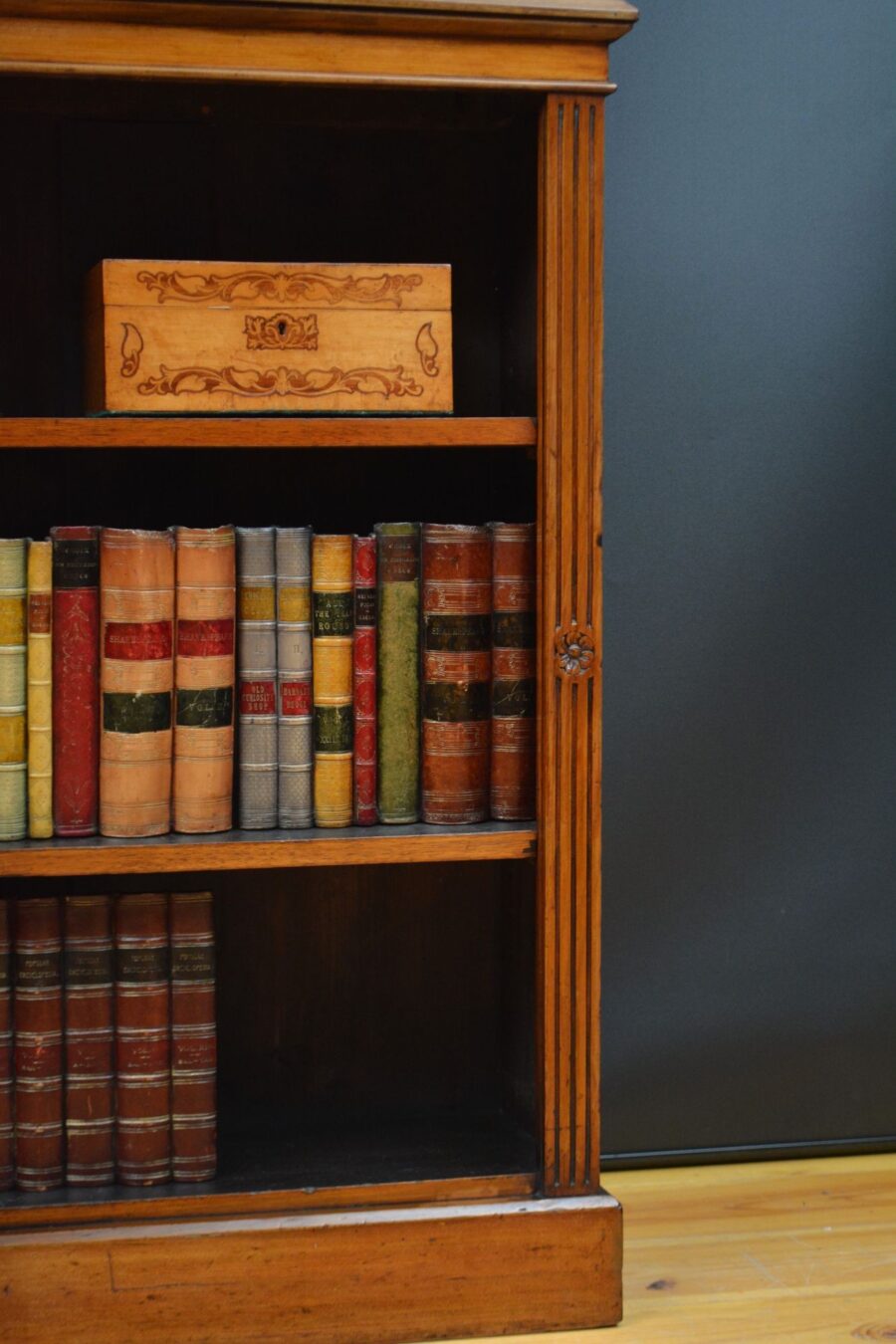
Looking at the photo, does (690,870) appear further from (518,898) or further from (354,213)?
(354,213)

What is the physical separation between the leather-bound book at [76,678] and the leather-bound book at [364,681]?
0.31 meters

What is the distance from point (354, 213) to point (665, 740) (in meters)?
0.90

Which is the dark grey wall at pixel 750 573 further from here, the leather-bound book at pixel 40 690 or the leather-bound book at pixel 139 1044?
the leather-bound book at pixel 40 690

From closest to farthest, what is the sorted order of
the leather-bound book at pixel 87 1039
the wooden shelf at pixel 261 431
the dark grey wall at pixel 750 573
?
the wooden shelf at pixel 261 431 → the leather-bound book at pixel 87 1039 → the dark grey wall at pixel 750 573

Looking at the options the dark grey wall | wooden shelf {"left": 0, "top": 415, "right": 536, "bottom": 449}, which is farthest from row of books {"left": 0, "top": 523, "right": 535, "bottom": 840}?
the dark grey wall

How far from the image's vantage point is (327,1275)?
5.83ft

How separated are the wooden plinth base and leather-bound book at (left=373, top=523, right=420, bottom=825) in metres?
0.50

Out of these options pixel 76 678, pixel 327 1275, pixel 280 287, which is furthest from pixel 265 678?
pixel 327 1275

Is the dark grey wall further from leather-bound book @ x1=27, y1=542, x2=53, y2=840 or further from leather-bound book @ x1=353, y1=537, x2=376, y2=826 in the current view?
leather-bound book @ x1=27, y1=542, x2=53, y2=840

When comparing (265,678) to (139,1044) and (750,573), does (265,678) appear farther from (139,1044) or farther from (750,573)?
(750,573)

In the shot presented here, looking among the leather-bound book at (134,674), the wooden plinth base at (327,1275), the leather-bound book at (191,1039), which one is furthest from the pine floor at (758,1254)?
the leather-bound book at (134,674)

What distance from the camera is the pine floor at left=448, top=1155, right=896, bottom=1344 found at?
5.94 feet

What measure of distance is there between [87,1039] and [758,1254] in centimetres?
93

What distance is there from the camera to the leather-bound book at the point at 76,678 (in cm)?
177
